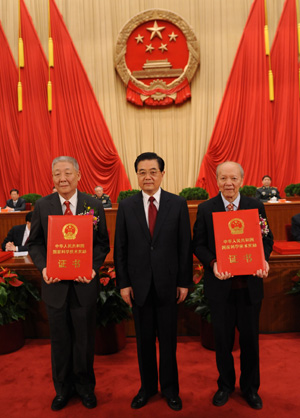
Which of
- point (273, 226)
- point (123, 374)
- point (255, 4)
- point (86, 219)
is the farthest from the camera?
point (255, 4)

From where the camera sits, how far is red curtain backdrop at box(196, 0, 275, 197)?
693cm

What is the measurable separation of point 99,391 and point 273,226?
347 cm

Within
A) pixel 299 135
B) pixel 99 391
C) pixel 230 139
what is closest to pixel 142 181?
pixel 99 391

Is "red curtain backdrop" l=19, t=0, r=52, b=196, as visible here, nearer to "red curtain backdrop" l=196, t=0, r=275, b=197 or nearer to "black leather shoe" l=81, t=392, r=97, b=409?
"red curtain backdrop" l=196, t=0, r=275, b=197

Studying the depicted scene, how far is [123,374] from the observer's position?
6.46 ft

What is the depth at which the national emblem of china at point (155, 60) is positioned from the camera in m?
7.09

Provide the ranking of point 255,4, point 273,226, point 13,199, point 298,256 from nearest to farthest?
point 298,256
point 273,226
point 13,199
point 255,4

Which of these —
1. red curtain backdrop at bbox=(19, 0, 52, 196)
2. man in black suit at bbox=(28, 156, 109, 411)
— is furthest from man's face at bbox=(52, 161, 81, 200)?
red curtain backdrop at bbox=(19, 0, 52, 196)

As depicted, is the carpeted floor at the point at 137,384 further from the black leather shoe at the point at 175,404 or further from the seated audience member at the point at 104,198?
the seated audience member at the point at 104,198

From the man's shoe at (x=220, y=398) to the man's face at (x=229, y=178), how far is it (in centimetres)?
97

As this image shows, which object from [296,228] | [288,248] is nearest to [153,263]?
[288,248]

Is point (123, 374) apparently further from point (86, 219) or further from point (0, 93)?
point (0, 93)

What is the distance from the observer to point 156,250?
1.54m

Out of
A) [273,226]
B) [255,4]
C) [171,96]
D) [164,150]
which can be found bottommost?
[273,226]
